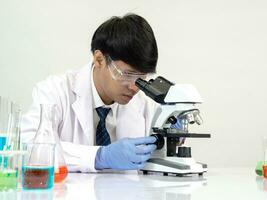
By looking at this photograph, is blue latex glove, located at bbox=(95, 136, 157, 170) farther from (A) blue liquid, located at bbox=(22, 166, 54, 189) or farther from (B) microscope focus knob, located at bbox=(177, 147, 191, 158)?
(A) blue liquid, located at bbox=(22, 166, 54, 189)

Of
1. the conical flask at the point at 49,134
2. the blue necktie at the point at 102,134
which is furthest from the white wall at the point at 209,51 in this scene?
the conical flask at the point at 49,134

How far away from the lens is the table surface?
0.97m

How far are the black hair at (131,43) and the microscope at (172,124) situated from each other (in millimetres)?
131

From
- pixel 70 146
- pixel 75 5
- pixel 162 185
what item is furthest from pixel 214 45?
pixel 162 185

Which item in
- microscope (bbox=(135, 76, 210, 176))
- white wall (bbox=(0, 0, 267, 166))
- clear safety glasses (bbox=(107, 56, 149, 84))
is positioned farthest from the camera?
white wall (bbox=(0, 0, 267, 166))

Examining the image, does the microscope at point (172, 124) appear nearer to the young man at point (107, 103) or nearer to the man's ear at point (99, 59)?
the young man at point (107, 103)

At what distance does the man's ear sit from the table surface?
688 mm

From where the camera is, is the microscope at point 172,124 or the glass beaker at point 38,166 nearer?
the glass beaker at point 38,166

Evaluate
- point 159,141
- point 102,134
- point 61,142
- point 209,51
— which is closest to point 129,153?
point 159,141

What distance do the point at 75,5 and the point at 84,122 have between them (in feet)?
3.73

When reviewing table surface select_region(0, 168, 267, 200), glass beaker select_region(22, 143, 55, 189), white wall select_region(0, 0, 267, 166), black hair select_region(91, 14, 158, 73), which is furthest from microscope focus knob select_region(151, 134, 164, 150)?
white wall select_region(0, 0, 267, 166)

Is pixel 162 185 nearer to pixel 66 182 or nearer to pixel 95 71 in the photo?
pixel 66 182

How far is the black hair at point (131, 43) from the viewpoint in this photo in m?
1.72

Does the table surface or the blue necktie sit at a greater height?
the blue necktie
